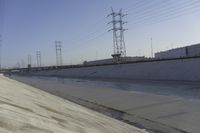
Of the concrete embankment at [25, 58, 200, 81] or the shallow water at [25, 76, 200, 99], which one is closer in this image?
the shallow water at [25, 76, 200, 99]

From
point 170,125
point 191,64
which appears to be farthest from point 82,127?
point 191,64

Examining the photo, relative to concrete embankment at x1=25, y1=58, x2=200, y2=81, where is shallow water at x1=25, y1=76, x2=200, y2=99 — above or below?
below

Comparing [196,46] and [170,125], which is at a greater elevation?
[196,46]

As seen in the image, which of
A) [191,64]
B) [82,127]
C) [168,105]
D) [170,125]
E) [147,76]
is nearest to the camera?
[82,127]

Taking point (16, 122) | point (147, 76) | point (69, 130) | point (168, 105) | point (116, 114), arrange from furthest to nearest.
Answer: point (147, 76) < point (168, 105) < point (116, 114) < point (69, 130) < point (16, 122)

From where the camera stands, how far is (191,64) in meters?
47.2

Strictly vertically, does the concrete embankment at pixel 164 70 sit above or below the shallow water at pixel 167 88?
above

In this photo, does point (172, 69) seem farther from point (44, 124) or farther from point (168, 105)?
point (44, 124)

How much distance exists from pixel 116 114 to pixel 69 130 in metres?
10.1

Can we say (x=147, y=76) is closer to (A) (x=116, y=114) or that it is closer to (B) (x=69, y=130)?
(A) (x=116, y=114)

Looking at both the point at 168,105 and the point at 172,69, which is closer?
the point at 168,105

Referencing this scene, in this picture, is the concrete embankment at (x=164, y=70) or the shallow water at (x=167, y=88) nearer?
the shallow water at (x=167, y=88)

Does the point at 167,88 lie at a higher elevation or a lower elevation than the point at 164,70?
lower

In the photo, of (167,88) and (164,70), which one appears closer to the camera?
(167,88)
